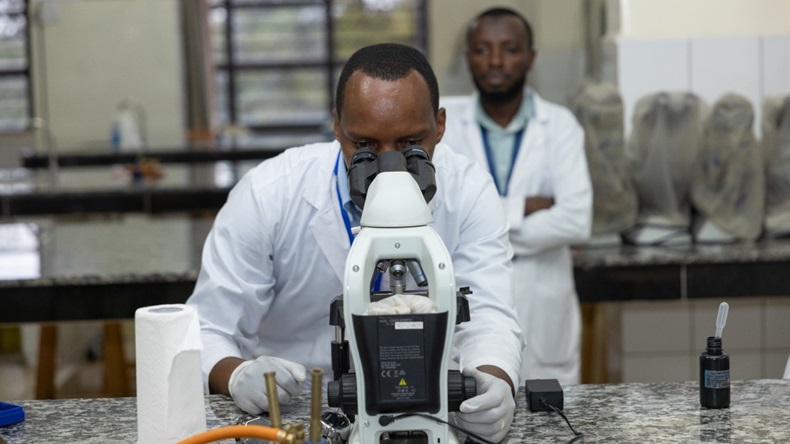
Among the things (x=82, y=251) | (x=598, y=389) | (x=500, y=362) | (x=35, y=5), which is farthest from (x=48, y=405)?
(x=35, y=5)

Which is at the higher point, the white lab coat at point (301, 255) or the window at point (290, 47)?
the window at point (290, 47)

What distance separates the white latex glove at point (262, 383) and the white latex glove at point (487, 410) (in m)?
0.28

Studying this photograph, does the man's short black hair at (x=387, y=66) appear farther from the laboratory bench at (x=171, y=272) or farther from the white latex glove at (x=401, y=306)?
the laboratory bench at (x=171, y=272)

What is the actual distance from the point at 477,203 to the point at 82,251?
6.17 ft

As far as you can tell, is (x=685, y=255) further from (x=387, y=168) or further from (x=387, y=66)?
(x=387, y=168)

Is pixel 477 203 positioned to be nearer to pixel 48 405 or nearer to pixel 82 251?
pixel 48 405

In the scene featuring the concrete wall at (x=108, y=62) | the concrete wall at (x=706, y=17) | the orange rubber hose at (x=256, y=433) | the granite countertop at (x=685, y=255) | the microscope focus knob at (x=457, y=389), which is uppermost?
the concrete wall at (x=108, y=62)

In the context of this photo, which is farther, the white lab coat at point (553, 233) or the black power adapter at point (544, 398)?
the white lab coat at point (553, 233)

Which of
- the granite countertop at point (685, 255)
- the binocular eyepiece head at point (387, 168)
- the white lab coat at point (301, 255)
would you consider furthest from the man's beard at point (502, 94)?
the binocular eyepiece head at point (387, 168)

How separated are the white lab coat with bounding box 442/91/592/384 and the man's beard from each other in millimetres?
65

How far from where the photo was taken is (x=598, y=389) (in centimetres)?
187

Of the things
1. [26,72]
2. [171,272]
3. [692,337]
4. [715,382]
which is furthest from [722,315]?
[26,72]

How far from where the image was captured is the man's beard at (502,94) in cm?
345

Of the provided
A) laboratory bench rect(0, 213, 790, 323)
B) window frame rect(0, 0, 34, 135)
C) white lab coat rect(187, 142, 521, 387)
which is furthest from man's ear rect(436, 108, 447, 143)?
window frame rect(0, 0, 34, 135)
